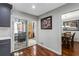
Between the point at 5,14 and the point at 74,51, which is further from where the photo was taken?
the point at 5,14

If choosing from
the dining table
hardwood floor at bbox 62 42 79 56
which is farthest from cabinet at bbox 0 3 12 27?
the dining table

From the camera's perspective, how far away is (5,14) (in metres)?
2.35

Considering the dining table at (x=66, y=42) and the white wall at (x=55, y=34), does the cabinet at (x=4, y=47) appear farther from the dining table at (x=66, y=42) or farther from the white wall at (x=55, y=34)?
the dining table at (x=66, y=42)

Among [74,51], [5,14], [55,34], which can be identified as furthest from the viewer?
[55,34]

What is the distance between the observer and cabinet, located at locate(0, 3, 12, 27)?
2224 mm

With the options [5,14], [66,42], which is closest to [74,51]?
[66,42]

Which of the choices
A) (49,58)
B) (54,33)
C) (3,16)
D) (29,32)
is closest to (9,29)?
(3,16)

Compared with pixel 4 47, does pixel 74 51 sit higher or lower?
lower

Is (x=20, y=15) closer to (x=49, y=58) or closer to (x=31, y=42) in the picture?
(x=31, y=42)

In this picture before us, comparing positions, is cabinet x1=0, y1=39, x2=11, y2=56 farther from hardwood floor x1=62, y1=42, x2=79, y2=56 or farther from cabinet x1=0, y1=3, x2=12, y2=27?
hardwood floor x1=62, y1=42, x2=79, y2=56

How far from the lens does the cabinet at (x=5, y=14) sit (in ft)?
7.30

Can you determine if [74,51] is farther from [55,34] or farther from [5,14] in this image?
[5,14]

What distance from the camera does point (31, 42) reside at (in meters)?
2.58

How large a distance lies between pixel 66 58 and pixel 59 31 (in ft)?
6.94
